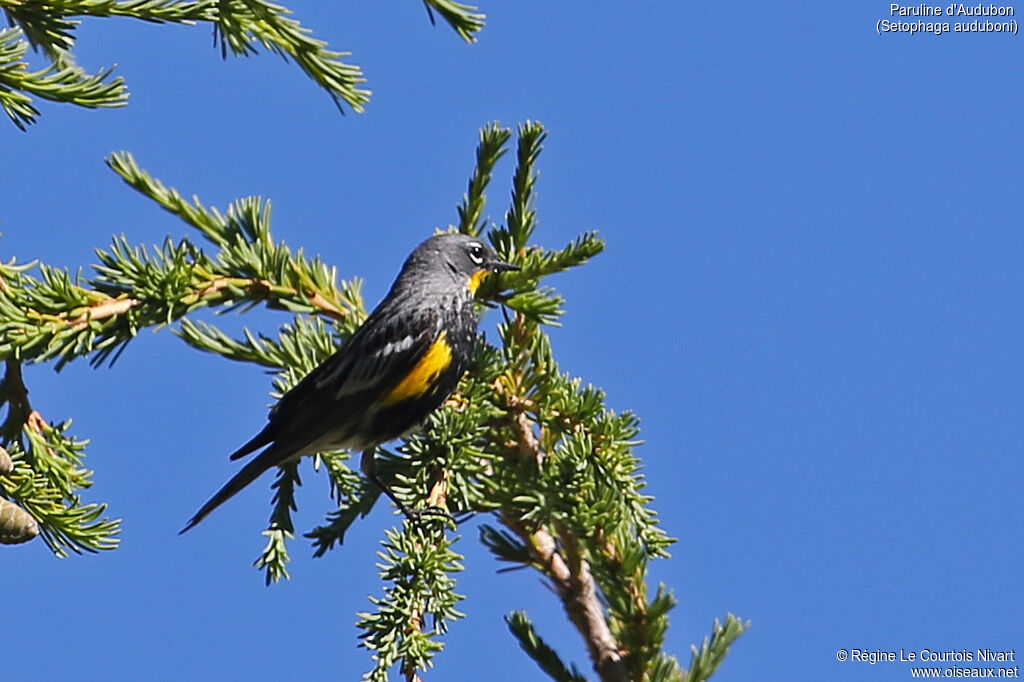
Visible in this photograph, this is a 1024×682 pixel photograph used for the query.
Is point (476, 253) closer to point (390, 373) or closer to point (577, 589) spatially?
point (390, 373)

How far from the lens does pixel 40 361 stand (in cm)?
280

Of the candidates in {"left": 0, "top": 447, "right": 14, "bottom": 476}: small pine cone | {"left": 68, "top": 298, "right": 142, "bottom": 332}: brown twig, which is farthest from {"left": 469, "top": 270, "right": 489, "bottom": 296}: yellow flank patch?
{"left": 0, "top": 447, "right": 14, "bottom": 476}: small pine cone

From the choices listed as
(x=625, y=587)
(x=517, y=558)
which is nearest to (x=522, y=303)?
(x=517, y=558)

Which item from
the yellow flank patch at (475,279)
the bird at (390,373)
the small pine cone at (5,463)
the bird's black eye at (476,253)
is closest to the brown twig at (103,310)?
the small pine cone at (5,463)

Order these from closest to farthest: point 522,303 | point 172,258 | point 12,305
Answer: point 12,305, point 172,258, point 522,303

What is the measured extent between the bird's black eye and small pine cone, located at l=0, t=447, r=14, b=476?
5.13 feet

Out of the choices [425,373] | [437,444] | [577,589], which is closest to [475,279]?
[425,373]

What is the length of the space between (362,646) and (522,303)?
1102 mm

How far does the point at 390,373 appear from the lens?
3881 millimetres

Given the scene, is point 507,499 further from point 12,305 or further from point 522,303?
point 12,305

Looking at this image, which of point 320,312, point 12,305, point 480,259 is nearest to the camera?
point 12,305

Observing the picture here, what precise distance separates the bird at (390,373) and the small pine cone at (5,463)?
97cm

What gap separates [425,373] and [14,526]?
5.54 feet

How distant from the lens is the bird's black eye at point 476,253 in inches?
144
